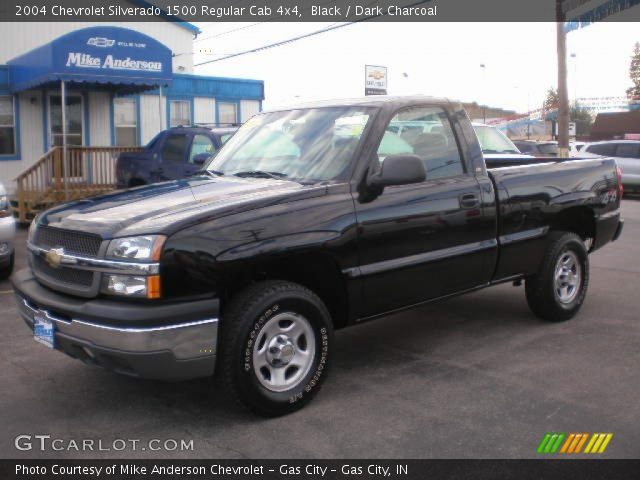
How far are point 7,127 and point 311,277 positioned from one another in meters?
15.5

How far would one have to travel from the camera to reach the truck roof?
5.24 m

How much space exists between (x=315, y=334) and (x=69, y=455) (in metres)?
1.56

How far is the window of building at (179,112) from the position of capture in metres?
20.8

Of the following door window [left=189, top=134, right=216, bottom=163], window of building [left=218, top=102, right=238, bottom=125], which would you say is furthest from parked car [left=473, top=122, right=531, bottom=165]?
window of building [left=218, top=102, right=238, bottom=125]

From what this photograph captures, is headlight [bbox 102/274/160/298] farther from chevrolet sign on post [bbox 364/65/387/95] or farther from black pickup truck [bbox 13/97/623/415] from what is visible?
chevrolet sign on post [bbox 364/65/387/95]

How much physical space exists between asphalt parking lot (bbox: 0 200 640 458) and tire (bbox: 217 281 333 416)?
0.58ft

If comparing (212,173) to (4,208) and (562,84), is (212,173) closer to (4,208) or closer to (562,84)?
(4,208)

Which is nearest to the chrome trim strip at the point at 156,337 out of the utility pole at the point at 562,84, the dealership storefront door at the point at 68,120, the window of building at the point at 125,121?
the dealership storefront door at the point at 68,120

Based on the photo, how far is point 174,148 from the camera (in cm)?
→ 1285

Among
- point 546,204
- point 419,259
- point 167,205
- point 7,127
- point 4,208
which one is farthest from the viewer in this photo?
point 7,127

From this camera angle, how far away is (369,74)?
20.6 metres

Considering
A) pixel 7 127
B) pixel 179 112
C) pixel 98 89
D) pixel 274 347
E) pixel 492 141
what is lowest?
pixel 274 347

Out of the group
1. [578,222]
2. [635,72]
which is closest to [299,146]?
[578,222]

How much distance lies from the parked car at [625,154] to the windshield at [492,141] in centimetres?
911
